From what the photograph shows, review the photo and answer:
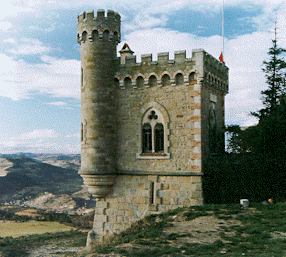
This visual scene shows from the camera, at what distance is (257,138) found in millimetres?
20234

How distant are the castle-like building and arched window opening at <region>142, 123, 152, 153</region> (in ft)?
0.20

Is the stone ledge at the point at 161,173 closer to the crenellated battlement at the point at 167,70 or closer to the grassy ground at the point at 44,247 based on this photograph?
the crenellated battlement at the point at 167,70

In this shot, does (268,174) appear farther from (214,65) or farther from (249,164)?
(214,65)

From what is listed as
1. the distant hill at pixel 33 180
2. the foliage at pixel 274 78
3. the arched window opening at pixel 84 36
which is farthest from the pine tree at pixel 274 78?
the distant hill at pixel 33 180

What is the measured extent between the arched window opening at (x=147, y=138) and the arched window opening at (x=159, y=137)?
402mm

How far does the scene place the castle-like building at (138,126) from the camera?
1939 cm

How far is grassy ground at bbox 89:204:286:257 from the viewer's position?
1238 centimetres

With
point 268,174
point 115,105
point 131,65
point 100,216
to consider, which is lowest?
point 100,216

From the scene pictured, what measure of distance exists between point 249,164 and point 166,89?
6510 mm

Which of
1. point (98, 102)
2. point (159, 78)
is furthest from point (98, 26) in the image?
point (159, 78)

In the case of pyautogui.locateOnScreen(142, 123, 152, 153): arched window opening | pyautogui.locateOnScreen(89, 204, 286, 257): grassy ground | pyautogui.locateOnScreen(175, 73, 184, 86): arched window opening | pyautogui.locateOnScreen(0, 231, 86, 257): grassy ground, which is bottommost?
pyautogui.locateOnScreen(0, 231, 86, 257): grassy ground

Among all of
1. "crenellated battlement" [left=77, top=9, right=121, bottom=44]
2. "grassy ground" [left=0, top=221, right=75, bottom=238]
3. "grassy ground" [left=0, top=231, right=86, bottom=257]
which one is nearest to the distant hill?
"grassy ground" [left=0, top=221, right=75, bottom=238]

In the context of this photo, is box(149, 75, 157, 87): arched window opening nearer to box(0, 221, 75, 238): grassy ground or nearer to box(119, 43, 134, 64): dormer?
box(119, 43, 134, 64): dormer

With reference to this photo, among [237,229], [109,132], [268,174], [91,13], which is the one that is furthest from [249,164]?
[91,13]
